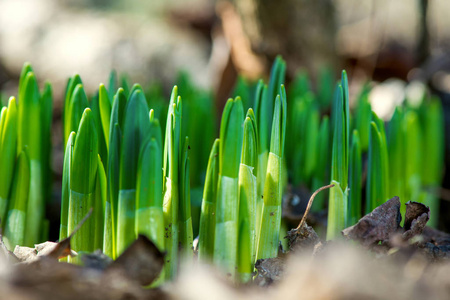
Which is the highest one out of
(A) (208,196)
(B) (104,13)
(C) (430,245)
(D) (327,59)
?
(B) (104,13)

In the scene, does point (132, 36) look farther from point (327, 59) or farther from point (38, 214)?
point (38, 214)

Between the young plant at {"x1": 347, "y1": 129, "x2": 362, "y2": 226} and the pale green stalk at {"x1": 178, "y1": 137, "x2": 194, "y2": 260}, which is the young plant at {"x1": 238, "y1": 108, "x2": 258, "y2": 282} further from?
the young plant at {"x1": 347, "y1": 129, "x2": 362, "y2": 226}

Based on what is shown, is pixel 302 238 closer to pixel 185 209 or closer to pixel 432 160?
pixel 185 209

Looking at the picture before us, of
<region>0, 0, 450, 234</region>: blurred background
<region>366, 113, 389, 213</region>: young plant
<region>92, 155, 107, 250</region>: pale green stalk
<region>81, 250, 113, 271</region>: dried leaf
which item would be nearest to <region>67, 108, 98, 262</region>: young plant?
<region>92, 155, 107, 250</region>: pale green stalk

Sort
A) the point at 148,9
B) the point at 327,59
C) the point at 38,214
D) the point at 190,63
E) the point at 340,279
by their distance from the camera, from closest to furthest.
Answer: the point at 340,279, the point at 38,214, the point at 327,59, the point at 190,63, the point at 148,9

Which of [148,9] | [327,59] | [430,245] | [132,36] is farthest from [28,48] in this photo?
[148,9]

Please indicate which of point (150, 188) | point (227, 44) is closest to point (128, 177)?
point (150, 188)

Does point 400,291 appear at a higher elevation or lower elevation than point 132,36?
lower

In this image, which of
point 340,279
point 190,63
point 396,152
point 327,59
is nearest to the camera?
point 340,279
